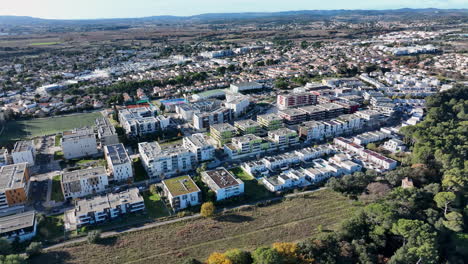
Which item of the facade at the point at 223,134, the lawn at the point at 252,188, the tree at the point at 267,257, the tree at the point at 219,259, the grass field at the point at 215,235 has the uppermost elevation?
the facade at the point at 223,134

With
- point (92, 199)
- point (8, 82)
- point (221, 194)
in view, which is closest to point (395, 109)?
point (221, 194)

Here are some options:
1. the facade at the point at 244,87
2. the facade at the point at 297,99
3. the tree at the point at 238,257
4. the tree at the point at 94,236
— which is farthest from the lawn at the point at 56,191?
the facade at the point at 244,87

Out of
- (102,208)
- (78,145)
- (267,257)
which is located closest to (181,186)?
(102,208)

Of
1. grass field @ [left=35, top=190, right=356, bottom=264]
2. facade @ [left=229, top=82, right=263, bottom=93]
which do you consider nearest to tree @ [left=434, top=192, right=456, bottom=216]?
grass field @ [left=35, top=190, right=356, bottom=264]

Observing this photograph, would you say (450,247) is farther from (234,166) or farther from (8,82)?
(8,82)

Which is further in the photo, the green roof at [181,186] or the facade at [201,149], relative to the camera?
Result: the facade at [201,149]

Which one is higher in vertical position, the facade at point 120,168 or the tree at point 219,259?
the facade at point 120,168

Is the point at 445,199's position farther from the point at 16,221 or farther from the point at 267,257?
the point at 16,221

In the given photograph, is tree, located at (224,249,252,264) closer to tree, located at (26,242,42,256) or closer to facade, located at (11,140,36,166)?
tree, located at (26,242,42,256)

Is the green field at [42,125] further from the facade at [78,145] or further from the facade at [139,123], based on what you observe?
the facade at [78,145]
